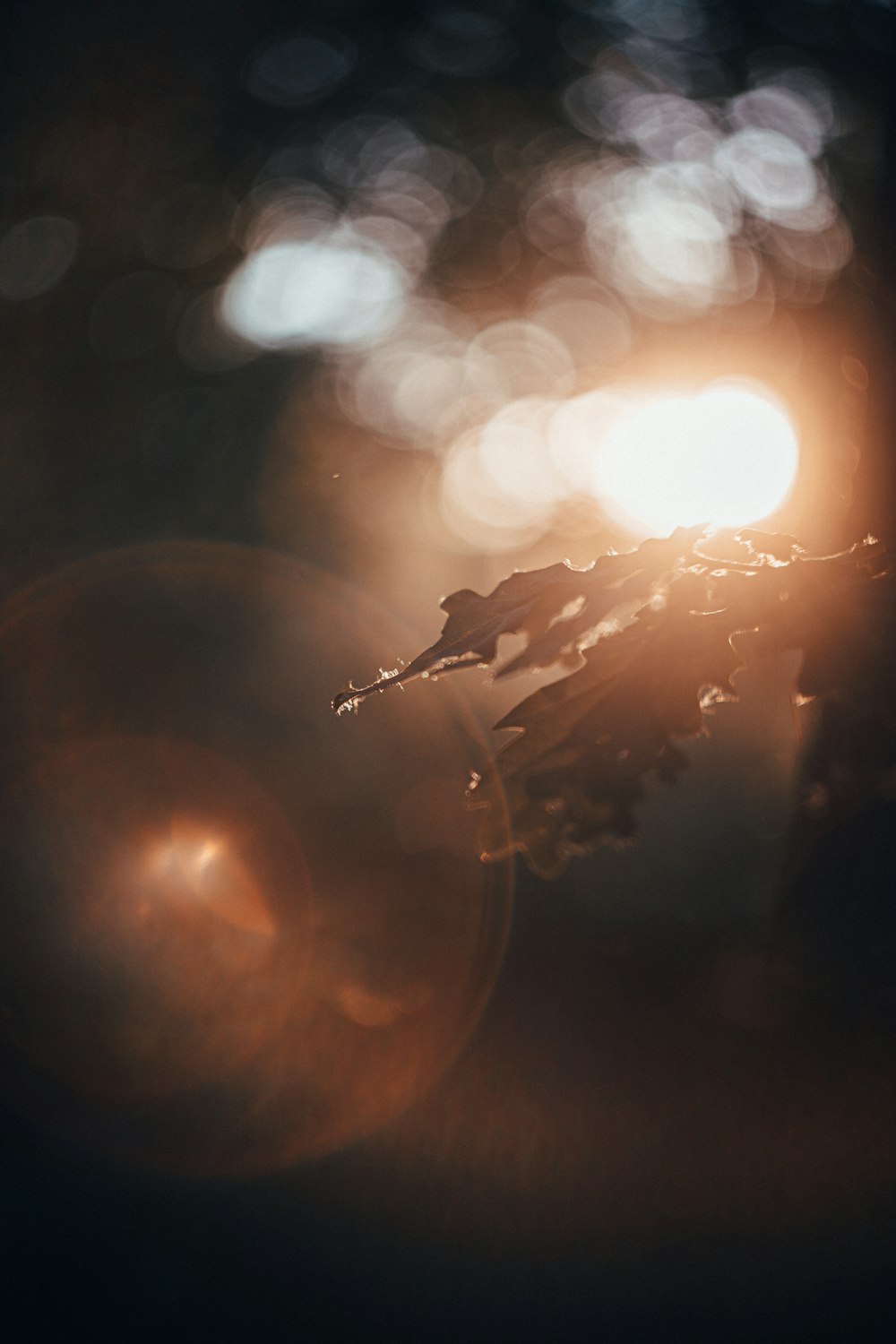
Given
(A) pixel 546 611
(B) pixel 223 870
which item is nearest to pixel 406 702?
(B) pixel 223 870

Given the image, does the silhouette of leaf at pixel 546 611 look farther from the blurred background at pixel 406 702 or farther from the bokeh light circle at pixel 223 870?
the bokeh light circle at pixel 223 870

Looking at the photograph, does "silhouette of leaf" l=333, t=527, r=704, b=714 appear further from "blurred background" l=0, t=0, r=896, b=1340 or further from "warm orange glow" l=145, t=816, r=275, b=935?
"warm orange glow" l=145, t=816, r=275, b=935

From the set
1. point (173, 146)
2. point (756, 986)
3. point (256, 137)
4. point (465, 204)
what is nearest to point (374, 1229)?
point (756, 986)

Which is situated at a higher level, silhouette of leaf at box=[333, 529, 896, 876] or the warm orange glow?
A: the warm orange glow

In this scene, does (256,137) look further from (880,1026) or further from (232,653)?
(880,1026)

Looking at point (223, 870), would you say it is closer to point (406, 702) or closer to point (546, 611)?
point (406, 702)

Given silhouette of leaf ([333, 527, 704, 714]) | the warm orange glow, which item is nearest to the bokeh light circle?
the warm orange glow

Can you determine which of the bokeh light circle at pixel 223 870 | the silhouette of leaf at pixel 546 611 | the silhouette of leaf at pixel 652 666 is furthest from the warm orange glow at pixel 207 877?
the silhouette of leaf at pixel 652 666
